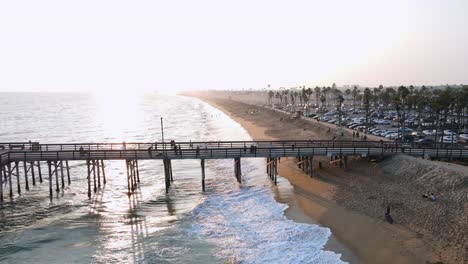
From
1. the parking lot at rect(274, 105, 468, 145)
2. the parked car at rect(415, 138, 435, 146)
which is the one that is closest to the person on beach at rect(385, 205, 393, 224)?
the parked car at rect(415, 138, 435, 146)

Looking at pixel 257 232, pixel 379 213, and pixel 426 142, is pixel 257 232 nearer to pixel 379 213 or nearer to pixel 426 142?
pixel 379 213

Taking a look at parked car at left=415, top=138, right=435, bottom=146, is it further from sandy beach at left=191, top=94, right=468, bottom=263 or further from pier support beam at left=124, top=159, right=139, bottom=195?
pier support beam at left=124, top=159, right=139, bottom=195

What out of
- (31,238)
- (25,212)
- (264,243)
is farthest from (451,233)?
(25,212)

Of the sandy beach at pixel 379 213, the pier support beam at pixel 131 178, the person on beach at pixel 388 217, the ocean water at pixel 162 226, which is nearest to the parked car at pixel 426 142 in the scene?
the sandy beach at pixel 379 213

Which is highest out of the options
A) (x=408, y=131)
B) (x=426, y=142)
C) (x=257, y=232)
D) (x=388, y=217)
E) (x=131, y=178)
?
(x=426, y=142)

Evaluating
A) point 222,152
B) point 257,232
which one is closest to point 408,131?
point 222,152

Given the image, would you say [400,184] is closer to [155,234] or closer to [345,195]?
[345,195]

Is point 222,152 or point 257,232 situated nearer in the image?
point 257,232
